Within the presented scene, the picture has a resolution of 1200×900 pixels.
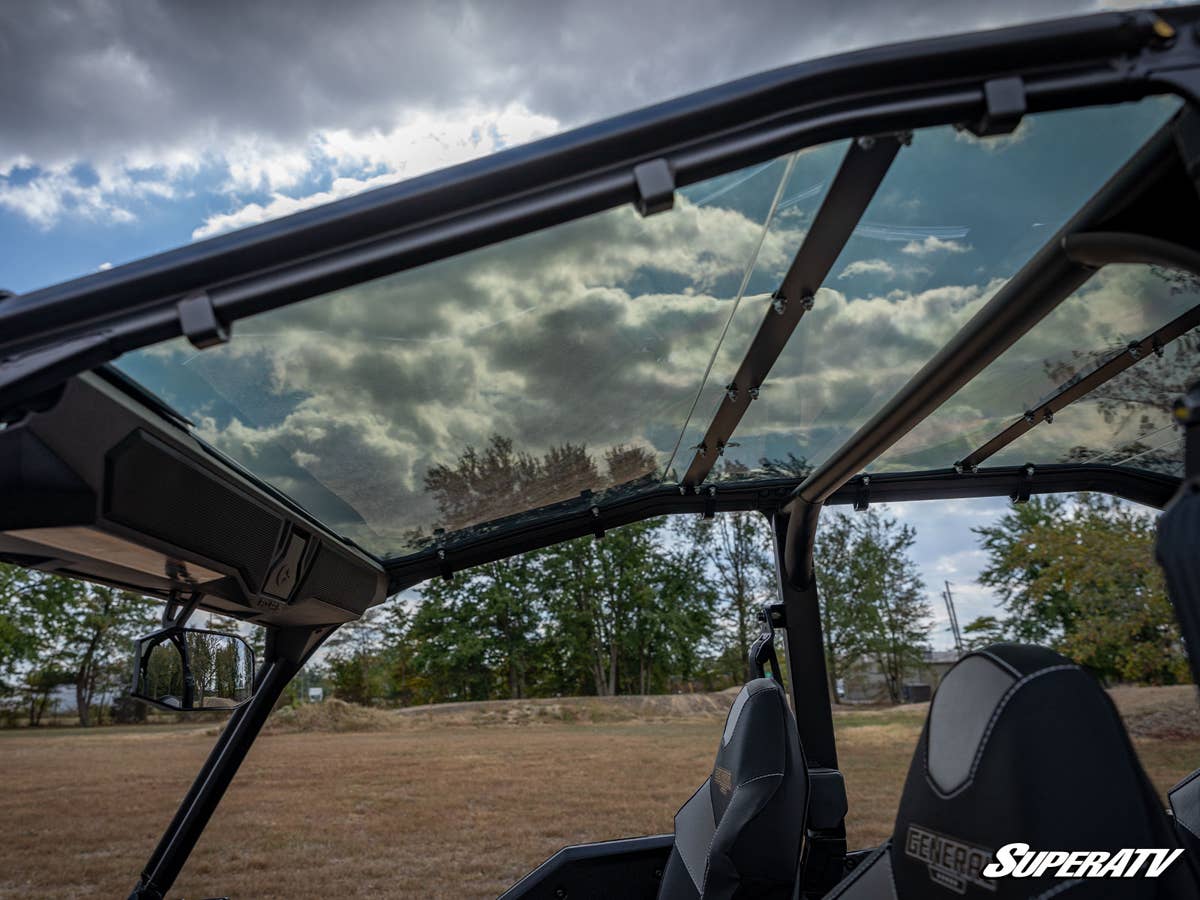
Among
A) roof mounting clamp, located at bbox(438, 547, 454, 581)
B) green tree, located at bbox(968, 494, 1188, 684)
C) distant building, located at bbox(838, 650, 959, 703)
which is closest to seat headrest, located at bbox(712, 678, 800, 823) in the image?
roof mounting clamp, located at bbox(438, 547, 454, 581)

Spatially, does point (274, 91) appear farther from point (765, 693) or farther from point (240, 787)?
point (765, 693)

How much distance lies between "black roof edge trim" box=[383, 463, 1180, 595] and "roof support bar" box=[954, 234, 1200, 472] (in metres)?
0.12

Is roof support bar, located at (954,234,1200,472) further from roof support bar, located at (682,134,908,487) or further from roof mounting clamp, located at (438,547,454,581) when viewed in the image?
roof mounting clamp, located at (438,547,454,581)

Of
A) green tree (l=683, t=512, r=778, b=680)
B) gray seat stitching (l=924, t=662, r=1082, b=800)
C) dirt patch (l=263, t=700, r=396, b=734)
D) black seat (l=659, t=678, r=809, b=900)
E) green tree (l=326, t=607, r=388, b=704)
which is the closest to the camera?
gray seat stitching (l=924, t=662, r=1082, b=800)

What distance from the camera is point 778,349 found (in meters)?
1.64

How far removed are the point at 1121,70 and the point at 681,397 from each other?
1.24 m

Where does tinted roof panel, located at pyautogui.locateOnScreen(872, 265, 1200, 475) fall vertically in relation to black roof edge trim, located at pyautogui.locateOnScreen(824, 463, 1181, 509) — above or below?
above

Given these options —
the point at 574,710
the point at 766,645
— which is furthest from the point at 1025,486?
the point at 574,710

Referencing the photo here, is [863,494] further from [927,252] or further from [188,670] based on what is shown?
[188,670]

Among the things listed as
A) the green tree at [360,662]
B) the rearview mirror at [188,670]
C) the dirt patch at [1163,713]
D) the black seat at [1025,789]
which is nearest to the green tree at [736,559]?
the dirt patch at [1163,713]

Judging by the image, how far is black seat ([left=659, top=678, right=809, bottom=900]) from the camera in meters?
1.54

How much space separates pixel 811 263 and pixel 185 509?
1115mm

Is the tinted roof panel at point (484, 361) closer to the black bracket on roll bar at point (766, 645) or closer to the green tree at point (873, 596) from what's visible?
the black bracket on roll bar at point (766, 645)

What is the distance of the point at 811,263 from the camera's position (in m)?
1.33
